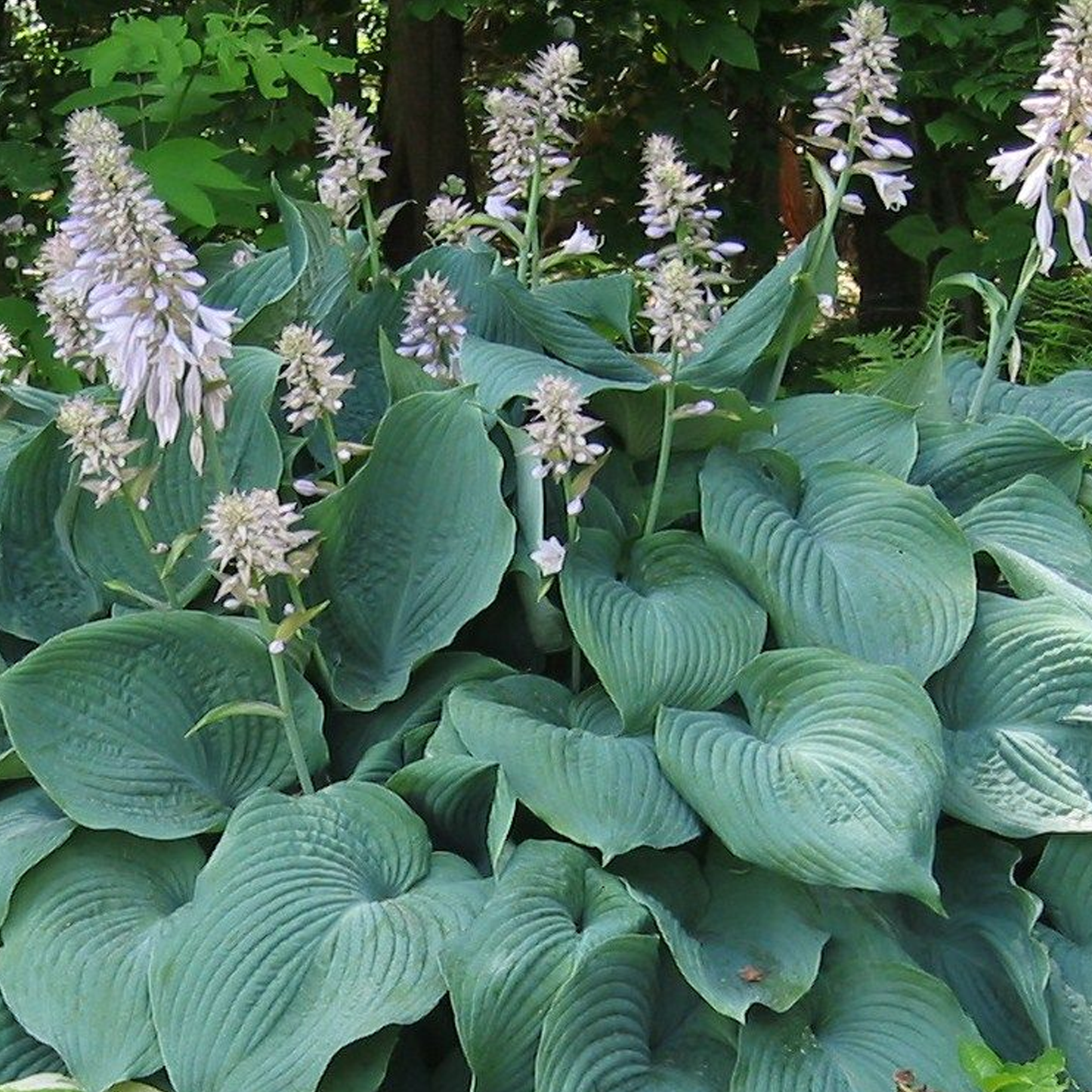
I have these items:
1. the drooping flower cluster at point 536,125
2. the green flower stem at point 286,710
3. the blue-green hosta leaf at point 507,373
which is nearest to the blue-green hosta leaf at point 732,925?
the green flower stem at point 286,710

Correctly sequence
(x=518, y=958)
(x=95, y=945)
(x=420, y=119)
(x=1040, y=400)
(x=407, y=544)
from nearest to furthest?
(x=518, y=958) → (x=95, y=945) → (x=407, y=544) → (x=1040, y=400) → (x=420, y=119)

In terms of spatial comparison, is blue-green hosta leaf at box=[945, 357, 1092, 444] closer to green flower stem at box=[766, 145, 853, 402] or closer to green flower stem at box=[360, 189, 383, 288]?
green flower stem at box=[766, 145, 853, 402]

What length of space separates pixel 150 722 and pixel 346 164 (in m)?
1.05

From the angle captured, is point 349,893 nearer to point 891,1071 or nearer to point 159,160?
point 891,1071

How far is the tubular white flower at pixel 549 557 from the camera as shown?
6.56 feet

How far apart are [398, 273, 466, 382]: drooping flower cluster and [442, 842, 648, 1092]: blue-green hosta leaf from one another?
962 mm

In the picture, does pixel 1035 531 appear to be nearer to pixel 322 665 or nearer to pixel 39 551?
pixel 322 665

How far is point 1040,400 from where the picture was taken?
110 inches

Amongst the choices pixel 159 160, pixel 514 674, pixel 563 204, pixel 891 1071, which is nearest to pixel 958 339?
pixel 563 204

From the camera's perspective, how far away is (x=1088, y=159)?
7.25ft

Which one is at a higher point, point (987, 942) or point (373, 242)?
point (373, 242)

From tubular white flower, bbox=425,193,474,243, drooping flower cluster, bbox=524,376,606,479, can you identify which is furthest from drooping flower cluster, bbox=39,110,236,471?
tubular white flower, bbox=425,193,474,243

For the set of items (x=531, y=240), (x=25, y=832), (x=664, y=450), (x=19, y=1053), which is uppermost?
(x=531, y=240)

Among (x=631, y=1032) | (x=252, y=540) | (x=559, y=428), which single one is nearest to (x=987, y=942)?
(x=631, y=1032)
